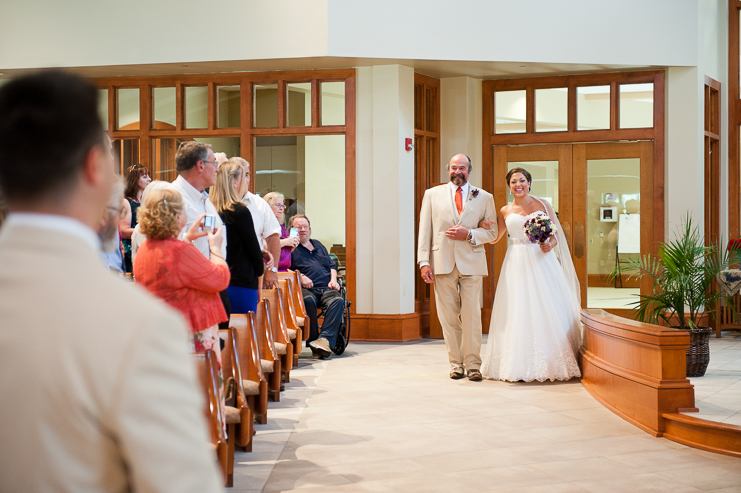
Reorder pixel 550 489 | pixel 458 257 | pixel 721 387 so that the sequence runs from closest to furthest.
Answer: pixel 550 489
pixel 721 387
pixel 458 257

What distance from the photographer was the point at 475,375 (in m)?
6.34

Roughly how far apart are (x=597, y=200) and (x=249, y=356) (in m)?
6.41

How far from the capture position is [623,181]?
371 inches

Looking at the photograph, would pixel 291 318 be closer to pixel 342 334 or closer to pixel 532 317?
pixel 342 334

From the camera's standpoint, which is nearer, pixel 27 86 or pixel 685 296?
pixel 27 86

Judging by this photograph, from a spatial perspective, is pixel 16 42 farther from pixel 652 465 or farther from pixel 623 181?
pixel 652 465

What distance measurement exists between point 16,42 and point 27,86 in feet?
30.3

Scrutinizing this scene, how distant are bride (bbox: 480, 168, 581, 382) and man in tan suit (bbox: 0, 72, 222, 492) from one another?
558cm

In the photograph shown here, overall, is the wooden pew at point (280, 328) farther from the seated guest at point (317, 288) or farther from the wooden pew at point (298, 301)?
the seated guest at point (317, 288)

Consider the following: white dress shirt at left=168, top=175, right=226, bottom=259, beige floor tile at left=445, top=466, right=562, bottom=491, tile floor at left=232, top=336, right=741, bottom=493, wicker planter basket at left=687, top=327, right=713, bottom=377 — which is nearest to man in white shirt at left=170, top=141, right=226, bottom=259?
white dress shirt at left=168, top=175, right=226, bottom=259

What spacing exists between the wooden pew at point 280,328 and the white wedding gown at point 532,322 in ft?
5.69

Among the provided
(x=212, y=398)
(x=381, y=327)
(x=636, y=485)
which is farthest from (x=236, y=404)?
(x=381, y=327)

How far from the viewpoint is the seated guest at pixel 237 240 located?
471cm

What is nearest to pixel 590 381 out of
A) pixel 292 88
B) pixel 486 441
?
pixel 486 441
